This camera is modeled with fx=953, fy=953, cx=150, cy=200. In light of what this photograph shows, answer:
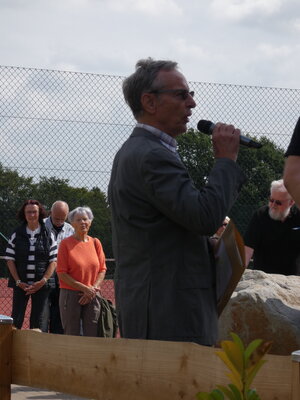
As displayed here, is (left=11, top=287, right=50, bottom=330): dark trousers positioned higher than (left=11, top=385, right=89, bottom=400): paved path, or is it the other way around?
(left=11, top=287, right=50, bottom=330): dark trousers

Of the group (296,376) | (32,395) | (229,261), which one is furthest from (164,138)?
(32,395)

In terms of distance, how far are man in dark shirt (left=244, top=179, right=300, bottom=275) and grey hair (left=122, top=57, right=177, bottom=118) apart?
142 inches

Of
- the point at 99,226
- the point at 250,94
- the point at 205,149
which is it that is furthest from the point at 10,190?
the point at 250,94

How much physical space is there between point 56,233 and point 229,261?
Result: 21.7 feet

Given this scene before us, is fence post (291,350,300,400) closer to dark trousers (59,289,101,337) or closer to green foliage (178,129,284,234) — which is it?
dark trousers (59,289,101,337)

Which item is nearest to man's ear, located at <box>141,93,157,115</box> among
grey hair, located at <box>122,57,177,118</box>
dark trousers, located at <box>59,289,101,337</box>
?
grey hair, located at <box>122,57,177,118</box>

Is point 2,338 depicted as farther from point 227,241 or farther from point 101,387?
point 227,241

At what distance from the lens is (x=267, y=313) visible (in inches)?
263

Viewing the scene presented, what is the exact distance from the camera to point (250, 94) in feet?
31.4

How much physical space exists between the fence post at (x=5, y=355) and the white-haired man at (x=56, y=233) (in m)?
5.90

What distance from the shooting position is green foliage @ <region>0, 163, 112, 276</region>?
919 centimetres

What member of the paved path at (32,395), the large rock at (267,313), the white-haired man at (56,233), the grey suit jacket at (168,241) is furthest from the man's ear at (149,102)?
the white-haired man at (56,233)

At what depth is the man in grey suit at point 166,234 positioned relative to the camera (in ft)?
9.87

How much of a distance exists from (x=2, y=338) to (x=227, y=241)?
2.84ft
